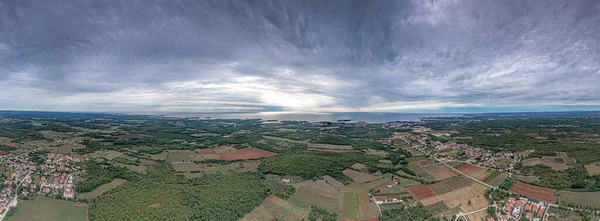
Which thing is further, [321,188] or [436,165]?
[436,165]

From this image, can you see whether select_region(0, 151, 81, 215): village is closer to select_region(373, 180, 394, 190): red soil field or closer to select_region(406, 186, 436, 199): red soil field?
select_region(373, 180, 394, 190): red soil field

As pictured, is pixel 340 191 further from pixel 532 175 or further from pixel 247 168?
pixel 532 175

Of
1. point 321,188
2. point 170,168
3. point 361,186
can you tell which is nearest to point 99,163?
point 170,168

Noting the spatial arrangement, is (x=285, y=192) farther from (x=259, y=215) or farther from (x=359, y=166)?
(x=359, y=166)

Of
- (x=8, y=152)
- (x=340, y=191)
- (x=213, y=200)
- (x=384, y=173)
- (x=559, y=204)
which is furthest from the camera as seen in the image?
(x=8, y=152)

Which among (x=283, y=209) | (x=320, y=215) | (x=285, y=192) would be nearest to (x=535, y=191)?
(x=320, y=215)
